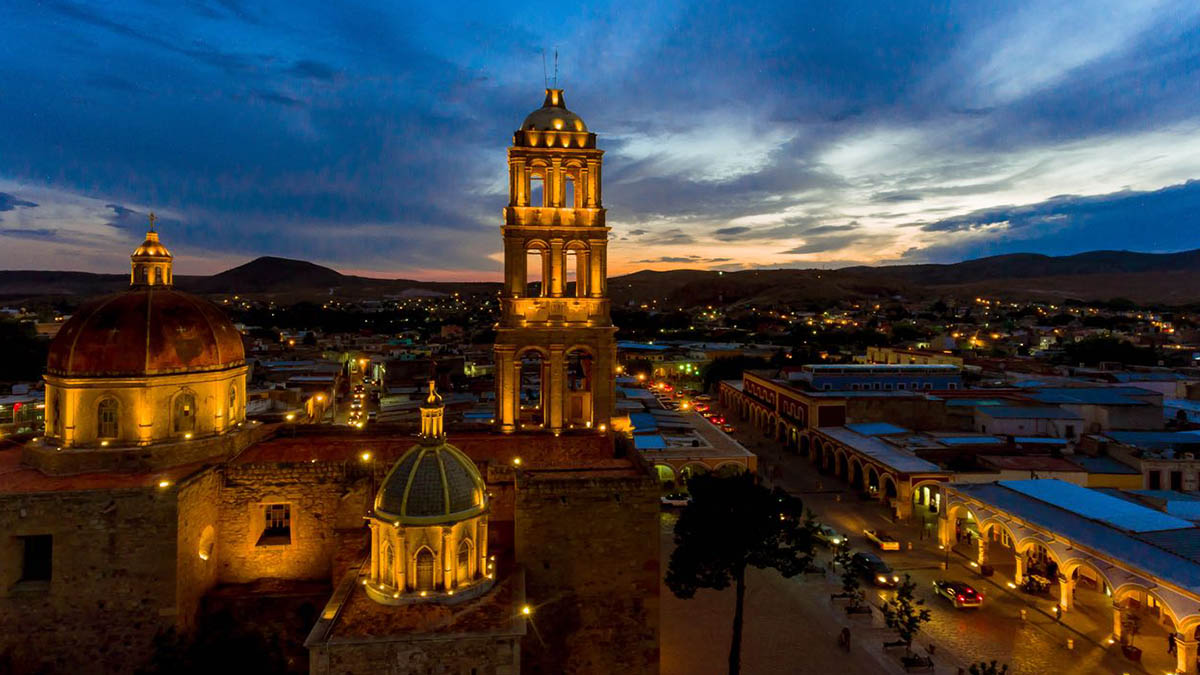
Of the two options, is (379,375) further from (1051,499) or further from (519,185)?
(1051,499)

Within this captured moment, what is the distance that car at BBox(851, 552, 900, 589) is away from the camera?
2688 centimetres

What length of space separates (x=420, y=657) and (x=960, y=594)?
21.0 m

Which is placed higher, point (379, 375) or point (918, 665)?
point (379, 375)

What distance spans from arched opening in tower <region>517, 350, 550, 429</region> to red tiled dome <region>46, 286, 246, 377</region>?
34.7ft

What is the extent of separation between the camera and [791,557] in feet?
66.5

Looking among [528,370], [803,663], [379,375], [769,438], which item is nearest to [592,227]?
[803,663]

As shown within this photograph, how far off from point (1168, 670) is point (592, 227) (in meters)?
23.4

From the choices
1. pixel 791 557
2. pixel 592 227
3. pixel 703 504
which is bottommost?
pixel 791 557

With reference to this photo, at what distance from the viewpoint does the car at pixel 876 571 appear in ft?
88.2

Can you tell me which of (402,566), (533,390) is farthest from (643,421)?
(402,566)

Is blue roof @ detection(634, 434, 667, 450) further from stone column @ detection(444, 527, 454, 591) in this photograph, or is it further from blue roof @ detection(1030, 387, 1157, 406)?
blue roof @ detection(1030, 387, 1157, 406)

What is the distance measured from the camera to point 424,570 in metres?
15.4

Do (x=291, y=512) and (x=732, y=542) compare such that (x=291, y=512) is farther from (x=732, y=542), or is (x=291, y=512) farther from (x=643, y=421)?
(x=643, y=421)

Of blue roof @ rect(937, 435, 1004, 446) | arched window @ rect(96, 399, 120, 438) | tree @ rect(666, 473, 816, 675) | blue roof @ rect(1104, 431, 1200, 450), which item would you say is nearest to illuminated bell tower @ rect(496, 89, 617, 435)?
tree @ rect(666, 473, 816, 675)
